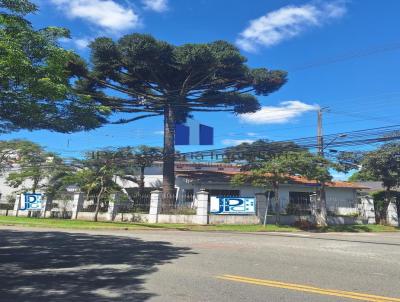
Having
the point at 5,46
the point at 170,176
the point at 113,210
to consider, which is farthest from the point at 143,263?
the point at 170,176

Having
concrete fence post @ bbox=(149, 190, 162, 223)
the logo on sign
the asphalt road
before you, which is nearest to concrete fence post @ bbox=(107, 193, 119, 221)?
concrete fence post @ bbox=(149, 190, 162, 223)

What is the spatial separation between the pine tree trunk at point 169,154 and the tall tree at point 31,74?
68.8 ft

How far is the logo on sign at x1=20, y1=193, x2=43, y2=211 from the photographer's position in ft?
125

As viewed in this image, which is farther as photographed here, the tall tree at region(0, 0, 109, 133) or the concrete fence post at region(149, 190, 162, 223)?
the concrete fence post at region(149, 190, 162, 223)

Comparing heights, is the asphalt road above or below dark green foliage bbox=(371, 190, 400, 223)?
below

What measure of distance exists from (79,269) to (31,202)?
3056 cm

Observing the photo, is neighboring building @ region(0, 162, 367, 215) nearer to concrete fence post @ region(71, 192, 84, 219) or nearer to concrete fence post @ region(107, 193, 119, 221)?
concrete fence post @ region(107, 193, 119, 221)

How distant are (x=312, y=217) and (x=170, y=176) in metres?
10.8

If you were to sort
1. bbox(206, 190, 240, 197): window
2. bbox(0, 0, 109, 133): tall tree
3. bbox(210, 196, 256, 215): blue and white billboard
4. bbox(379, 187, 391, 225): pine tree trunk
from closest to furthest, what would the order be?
bbox(0, 0, 109, 133): tall tree
bbox(210, 196, 256, 215): blue and white billboard
bbox(379, 187, 391, 225): pine tree trunk
bbox(206, 190, 240, 197): window

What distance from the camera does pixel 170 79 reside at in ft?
123

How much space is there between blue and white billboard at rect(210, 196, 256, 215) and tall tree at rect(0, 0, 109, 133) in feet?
58.6

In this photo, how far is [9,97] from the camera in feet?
37.4

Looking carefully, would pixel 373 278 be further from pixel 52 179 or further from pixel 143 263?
pixel 52 179

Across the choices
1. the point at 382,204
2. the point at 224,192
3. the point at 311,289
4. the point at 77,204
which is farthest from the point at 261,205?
the point at 311,289
